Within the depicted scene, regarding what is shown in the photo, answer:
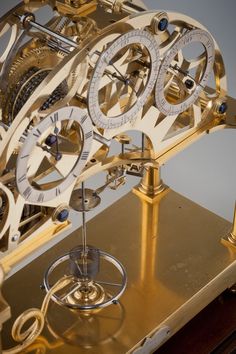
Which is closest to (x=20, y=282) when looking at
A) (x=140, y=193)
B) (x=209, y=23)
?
(x=140, y=193)

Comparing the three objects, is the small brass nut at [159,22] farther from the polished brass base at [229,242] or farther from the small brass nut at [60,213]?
the polished brass base at [229,242]

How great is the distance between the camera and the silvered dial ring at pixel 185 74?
2.30m

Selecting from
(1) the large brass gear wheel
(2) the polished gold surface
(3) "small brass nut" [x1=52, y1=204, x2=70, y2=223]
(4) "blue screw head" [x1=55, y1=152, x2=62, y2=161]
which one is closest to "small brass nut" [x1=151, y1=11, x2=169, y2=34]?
(1) the large brass gear wheel

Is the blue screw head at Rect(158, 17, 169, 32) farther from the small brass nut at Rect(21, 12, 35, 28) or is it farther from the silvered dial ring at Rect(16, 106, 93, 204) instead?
the small brass nut at Rect(21, 12, 35, 28)

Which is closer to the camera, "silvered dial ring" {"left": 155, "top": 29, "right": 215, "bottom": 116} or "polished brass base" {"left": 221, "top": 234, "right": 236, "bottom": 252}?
"silvered dial ring" {"left": 155, "top": 29, "right": 215, "bottom": 116}

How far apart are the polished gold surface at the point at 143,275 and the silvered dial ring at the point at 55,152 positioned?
1.79ft

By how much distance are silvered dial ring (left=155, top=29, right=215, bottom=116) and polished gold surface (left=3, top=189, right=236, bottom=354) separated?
596 mm

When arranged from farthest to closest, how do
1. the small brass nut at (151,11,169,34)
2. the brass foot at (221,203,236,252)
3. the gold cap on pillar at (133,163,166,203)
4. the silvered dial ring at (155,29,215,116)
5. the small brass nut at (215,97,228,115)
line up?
the gold cap on pillar at (133,163,166,203), the brass foot at (221,203,236,252), the small brass nut at (215,97,228,115), the silvered dial ring at (155,29,215,116), the small brass nut at (151,11,169,34)

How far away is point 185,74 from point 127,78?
0.22 metres

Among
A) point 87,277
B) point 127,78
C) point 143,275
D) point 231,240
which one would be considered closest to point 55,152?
point 127,78

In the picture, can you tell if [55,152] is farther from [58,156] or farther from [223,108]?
[223,108]

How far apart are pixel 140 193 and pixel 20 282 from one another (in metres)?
0.59

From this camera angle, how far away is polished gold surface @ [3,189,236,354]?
8.41 feet

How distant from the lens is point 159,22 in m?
2.19
